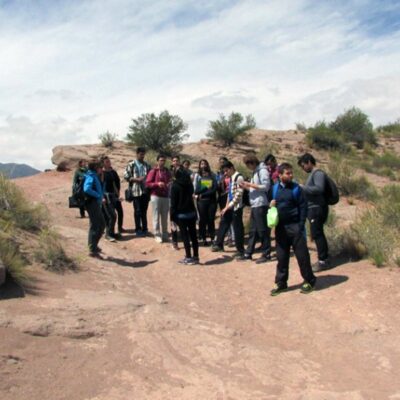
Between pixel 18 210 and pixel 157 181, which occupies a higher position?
pixel 157 181

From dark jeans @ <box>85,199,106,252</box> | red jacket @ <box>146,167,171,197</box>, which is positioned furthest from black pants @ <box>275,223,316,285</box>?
red jacket @ <box>146,167,171,197</box>

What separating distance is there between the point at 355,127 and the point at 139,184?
68.0 feet

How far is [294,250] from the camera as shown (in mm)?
7156

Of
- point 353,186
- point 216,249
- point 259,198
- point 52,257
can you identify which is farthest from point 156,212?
point 353,186

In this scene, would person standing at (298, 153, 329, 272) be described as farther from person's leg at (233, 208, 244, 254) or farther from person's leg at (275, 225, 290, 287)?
person's leg at (233, 208, 244, 254)

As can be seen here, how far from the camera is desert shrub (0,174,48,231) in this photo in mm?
8977

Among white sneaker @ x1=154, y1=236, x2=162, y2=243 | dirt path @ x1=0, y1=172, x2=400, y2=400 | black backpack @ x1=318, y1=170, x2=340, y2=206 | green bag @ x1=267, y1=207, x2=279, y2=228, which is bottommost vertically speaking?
dirt path @ x1=0, y1=172, x2=400, y2=400

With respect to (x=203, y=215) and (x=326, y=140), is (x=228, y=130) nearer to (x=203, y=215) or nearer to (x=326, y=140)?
(x=326, y=140)

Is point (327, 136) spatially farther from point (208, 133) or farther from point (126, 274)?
point (126, 274)

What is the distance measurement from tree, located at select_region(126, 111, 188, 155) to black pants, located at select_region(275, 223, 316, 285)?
14.6 metres

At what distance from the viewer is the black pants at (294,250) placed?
7055mm

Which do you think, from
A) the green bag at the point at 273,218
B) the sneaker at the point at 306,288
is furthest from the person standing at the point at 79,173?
the sneaker at the point at 306,288

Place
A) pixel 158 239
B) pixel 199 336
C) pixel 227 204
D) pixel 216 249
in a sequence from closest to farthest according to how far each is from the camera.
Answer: pixel 199 336 < pixel 227 204 < pixel 216 249 < pixel 158 239

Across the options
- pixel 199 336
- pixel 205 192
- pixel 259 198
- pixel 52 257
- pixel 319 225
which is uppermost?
pixel 205 192
